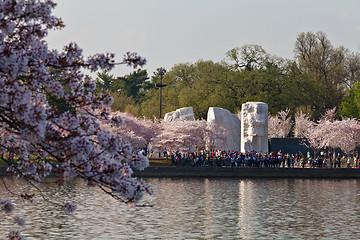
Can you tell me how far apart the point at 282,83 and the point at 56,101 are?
252 ft

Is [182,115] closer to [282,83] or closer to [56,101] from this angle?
[282,83]

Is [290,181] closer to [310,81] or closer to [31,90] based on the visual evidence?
[310,81]

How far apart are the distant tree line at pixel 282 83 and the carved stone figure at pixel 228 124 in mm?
8973

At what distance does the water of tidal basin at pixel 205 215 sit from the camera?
975 inches

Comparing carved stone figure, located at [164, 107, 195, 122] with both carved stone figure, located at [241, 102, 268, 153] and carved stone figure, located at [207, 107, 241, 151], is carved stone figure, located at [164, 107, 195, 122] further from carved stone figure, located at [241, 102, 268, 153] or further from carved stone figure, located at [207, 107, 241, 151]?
carved stone figure, located at [241, 102, 268, 153]

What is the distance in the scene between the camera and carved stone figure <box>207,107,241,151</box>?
71.7 metres

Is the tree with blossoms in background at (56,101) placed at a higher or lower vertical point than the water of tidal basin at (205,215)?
higher

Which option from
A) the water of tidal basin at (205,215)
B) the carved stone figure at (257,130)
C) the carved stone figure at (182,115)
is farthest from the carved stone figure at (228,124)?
the water of tidal basin at (205,215)

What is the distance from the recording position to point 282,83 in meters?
83.8

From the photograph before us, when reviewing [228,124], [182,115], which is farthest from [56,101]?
[182,115]

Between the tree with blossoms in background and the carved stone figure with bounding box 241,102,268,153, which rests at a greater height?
the carved stone figure with bounding box 241,102,268,153

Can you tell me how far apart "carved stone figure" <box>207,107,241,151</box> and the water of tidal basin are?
25962mm

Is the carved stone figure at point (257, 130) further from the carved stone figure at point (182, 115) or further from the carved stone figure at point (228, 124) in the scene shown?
the carved stone figure at point (182, 115)

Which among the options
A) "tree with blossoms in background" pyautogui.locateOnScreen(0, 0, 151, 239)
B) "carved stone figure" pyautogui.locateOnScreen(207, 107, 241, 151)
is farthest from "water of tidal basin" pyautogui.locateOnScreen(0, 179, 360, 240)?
"carved stone figure" pyautogui.locateOnScreen(207, 107, 241, 151)
